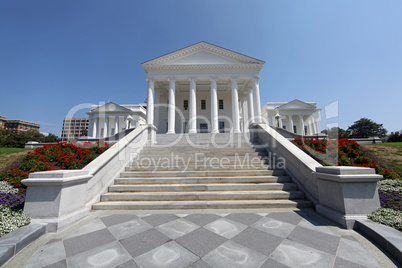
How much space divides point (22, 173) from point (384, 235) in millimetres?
10880

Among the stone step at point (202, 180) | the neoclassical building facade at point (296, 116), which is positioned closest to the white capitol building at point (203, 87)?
the stone step at point (202, 180)

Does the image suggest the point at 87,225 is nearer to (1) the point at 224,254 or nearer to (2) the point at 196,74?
(1) the point at 224,254

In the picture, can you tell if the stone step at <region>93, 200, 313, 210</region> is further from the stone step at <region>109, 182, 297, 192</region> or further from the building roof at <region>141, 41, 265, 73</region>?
the building roof at <region>141, 41, 265, 73</region>

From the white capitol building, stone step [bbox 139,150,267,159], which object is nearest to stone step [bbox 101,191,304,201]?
stone step [bbox 139,150,267,159]

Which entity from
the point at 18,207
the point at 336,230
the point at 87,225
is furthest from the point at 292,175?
the point at 18,207

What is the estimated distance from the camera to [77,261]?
246 cm

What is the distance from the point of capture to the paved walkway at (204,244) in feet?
7.95

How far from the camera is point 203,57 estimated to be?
23.7 metres

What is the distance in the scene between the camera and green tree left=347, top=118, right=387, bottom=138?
59.3 metres

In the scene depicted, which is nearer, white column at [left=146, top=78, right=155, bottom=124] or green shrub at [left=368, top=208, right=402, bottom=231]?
green shrub at [left=368, top=208, right=402, bottom=231]

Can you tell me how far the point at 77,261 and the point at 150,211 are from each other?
211 centimetres

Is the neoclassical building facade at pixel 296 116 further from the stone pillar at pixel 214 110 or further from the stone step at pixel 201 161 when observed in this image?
the stone step at pixel 201 161

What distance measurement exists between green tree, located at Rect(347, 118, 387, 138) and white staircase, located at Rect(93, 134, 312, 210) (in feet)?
262

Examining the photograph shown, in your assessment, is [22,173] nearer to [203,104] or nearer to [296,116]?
[203,104]
